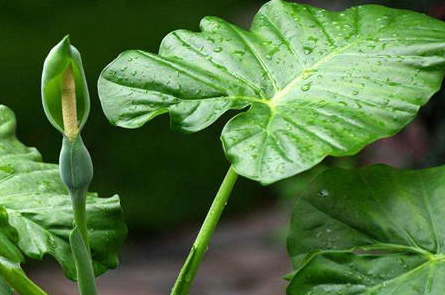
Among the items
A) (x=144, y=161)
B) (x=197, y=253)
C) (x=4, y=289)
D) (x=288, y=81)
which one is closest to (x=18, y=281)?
(x=4, y=289)

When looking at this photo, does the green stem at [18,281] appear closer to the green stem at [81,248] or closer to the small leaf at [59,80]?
the green stem at [81,248]

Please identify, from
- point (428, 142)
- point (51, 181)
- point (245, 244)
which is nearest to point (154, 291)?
point (245, 244)

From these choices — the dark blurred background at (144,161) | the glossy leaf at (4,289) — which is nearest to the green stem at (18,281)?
the glossy leaf at (4,289)

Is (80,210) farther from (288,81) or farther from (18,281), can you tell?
(288,81)

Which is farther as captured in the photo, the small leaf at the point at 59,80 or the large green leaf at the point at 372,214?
the large green leaf at the point at 372,214

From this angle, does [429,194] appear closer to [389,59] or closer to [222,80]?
[389,59]

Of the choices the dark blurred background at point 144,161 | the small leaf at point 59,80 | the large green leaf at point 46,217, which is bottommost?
the dark blurred background at point 144,161
